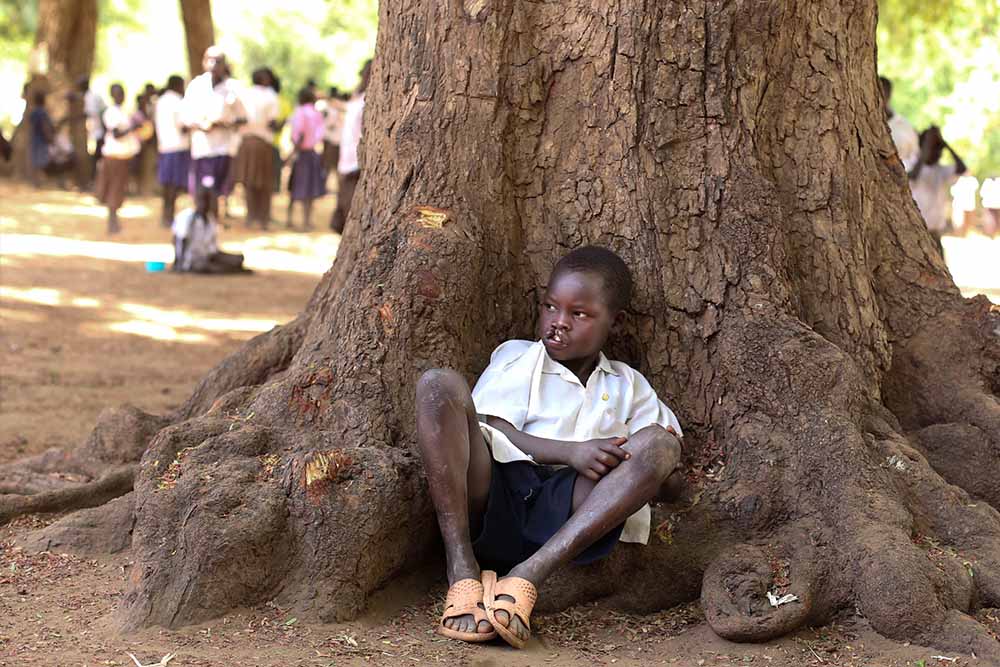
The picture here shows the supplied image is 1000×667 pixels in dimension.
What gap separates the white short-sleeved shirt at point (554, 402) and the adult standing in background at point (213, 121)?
1021cm

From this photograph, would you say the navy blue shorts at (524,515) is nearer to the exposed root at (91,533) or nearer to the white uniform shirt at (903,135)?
the exposed root at (91,533)

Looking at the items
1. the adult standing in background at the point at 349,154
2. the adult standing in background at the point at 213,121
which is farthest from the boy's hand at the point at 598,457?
the adult standing in background at the point at 213,121

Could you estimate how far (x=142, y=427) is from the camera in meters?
5.37

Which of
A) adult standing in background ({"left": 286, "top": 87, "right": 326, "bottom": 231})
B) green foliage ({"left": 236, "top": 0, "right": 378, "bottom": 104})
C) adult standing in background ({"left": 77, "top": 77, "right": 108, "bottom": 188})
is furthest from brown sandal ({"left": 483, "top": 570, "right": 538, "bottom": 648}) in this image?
green foliage ({"left": 236, "top": 0, "right": 378, "bottom": 104})

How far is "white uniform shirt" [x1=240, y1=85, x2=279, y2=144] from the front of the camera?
52.9 ft

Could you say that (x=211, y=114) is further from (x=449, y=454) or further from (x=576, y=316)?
(x=449, y=454)

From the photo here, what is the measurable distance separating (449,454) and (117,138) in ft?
45.4

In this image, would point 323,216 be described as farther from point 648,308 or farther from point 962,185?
point 648,308

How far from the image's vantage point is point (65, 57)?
→ 73.9 feet

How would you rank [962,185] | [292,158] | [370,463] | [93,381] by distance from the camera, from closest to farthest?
[370,463], [93,381], [292,158], [962,185]

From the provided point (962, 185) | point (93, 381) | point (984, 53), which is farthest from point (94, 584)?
point (984, 53)

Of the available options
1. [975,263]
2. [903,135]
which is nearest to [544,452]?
[903,135]

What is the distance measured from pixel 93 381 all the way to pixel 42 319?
8.07ft

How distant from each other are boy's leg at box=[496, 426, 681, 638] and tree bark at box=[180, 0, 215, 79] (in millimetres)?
17235
